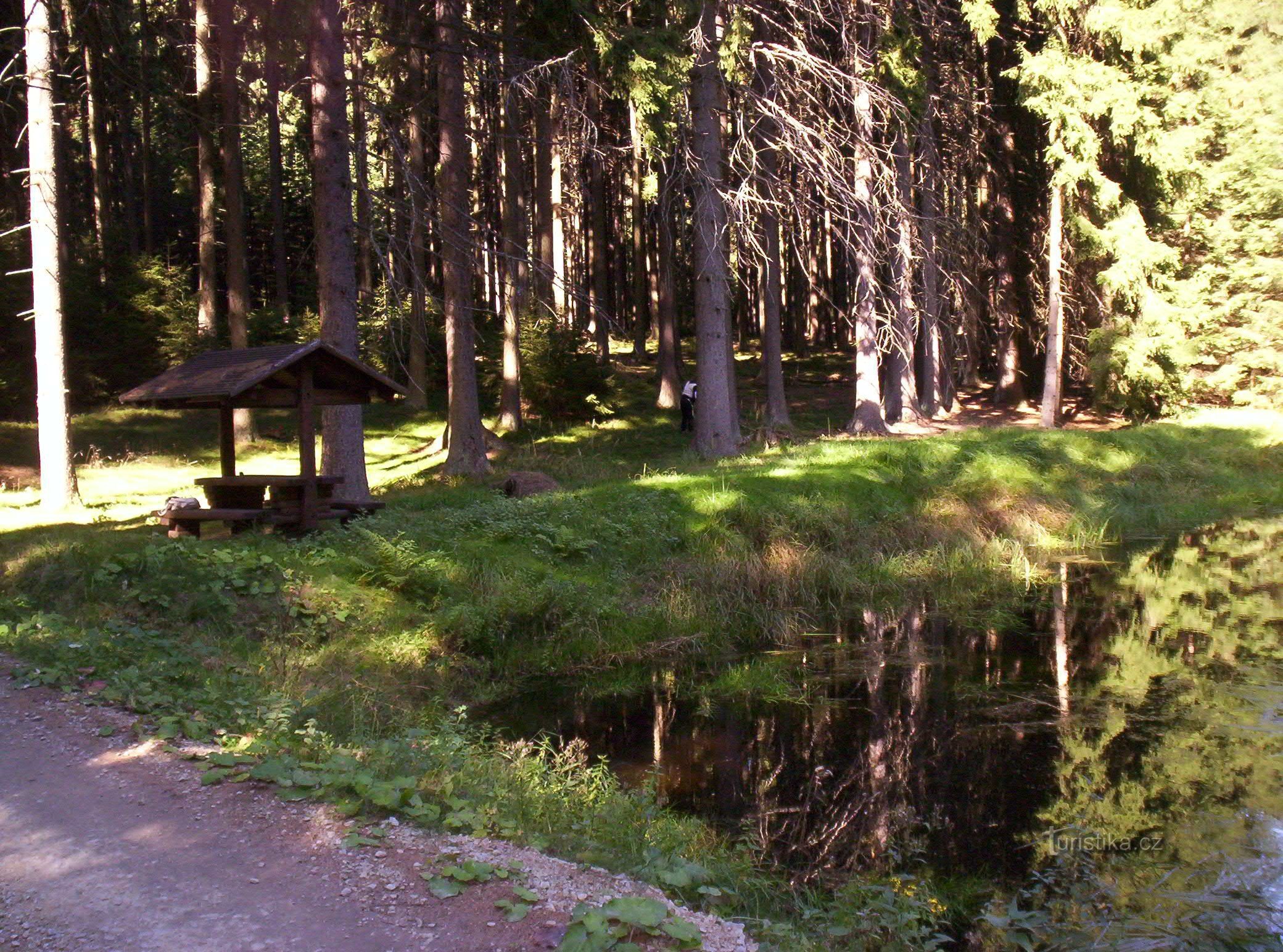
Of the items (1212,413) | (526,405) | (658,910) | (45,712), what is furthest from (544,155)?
(658,910)

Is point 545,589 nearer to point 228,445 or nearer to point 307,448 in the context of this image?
point 307,448

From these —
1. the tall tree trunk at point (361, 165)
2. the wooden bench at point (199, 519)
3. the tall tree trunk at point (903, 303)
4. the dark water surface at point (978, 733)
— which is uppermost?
the tall tree trunk at point (361, 165)

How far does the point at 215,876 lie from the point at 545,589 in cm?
738

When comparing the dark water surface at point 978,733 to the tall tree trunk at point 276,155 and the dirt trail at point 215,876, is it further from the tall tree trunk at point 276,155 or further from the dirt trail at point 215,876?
the tall tree trunk at point 276,155

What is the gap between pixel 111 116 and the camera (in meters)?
35.3

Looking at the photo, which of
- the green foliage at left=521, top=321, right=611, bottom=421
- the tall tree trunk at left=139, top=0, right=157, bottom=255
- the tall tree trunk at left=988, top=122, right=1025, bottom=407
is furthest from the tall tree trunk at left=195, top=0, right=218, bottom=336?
the tall tree trunk at left=988, top=122, right=1025, bottom=407

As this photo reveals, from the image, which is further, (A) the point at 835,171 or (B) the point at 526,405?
(B) the point at 526,405

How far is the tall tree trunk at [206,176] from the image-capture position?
23547 millimetres

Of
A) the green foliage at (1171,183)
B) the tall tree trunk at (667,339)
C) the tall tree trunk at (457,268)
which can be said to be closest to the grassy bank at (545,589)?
the tall tree trunk at (457,268)

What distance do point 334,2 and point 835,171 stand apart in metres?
7.31

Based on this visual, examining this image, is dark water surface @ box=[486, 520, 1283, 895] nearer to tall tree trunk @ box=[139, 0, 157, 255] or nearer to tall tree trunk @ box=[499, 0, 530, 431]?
tall tree trunk @ box=[499, 0, 530, 431]

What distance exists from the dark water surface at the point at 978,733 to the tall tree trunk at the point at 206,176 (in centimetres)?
1772

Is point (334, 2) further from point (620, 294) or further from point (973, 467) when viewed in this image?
point (620, 294)

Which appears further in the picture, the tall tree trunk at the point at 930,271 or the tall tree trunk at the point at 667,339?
the tall tree trunk at the point at 667,339
